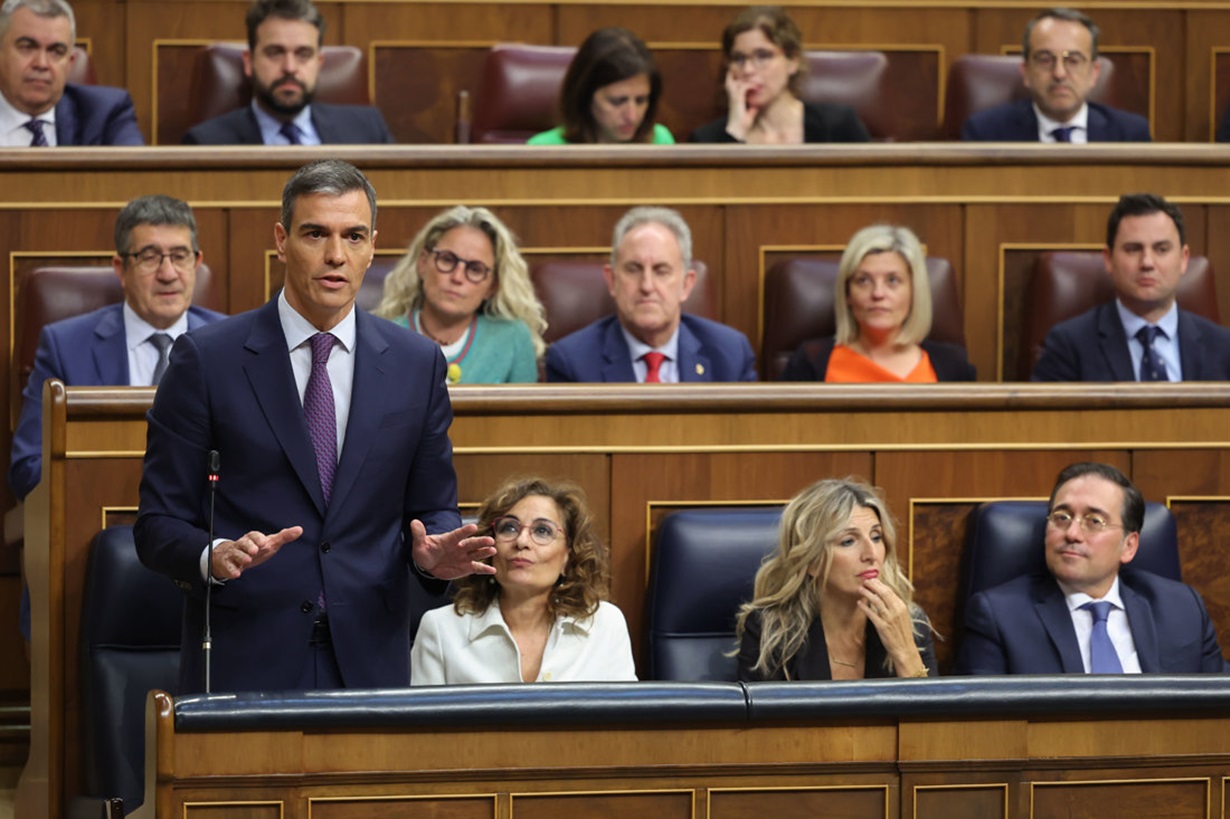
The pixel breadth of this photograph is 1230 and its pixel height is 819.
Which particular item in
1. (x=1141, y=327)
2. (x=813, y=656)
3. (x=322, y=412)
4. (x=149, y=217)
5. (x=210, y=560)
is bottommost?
(x=813, y=656)

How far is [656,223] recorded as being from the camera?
7.10 ft

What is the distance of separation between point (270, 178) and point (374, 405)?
1047mm

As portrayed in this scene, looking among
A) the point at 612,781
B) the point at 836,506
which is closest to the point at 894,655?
the point at 836,506

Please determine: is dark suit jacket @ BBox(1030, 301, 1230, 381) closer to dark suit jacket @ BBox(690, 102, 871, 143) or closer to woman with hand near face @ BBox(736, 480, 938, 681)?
dark suit jacket @ BBox(690, 102, 871, 143)

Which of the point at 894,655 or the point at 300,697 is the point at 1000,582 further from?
the point at 300,697

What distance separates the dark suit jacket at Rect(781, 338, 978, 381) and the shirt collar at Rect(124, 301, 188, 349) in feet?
2.40

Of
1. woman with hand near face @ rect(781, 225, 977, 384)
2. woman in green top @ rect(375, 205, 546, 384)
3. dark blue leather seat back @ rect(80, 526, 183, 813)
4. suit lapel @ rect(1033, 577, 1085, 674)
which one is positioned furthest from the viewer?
woman with hand near face @ rect(781, 225, 977, 384)

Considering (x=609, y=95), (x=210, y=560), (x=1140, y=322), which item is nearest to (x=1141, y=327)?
(x=1140, y=322)

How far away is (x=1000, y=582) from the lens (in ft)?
5.88

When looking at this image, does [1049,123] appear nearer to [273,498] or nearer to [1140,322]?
[1140,322]

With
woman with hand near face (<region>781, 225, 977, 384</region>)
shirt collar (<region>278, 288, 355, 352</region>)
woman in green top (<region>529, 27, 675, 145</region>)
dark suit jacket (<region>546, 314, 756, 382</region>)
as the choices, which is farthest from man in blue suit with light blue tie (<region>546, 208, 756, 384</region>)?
shirt collar (<region>278, 288, 355, 352</region>)

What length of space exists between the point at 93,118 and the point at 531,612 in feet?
4.11

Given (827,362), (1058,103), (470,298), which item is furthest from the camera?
(1058,103)

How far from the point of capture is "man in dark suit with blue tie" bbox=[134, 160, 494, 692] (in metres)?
1.32
